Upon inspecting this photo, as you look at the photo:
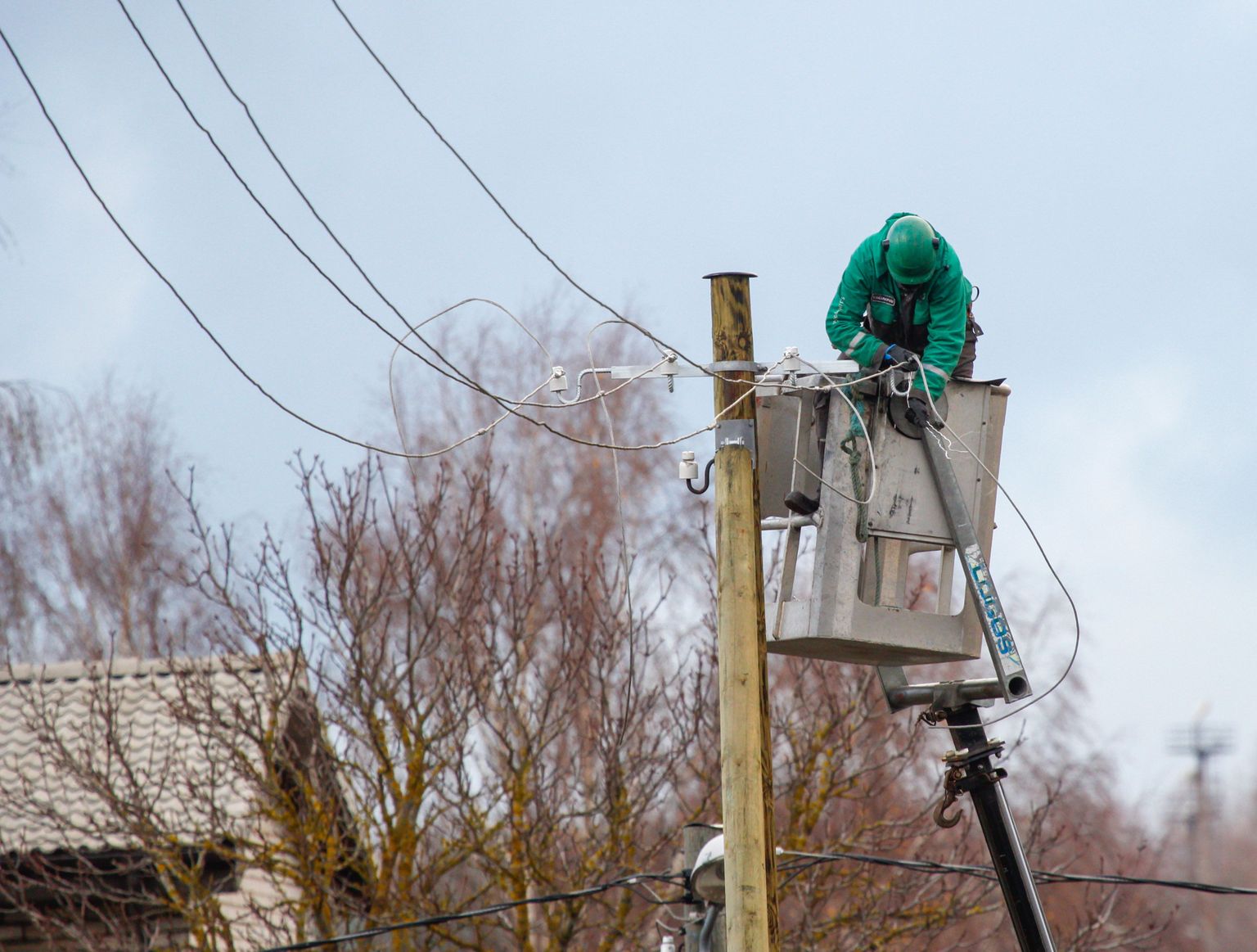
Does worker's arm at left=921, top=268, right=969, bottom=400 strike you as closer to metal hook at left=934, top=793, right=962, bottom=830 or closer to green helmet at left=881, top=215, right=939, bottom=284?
green helmet at left=881, top=215, right=939, bottom=284

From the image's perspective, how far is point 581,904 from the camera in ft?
35.6

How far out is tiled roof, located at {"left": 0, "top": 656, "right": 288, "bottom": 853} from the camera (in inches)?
→ 422

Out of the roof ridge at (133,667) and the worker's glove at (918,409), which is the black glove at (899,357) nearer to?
the worker's glove at (918,409)

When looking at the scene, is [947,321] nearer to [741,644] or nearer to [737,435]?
[737,435]

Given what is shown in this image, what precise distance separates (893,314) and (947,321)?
0.26 metres

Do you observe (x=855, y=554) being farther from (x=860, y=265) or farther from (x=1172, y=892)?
(x=1172, y=892)

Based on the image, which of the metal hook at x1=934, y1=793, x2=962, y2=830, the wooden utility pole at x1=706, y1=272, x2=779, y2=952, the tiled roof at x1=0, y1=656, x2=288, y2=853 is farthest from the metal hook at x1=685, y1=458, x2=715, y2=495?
the tiled roof at x1=0, y1=656, x2=288, y2=853

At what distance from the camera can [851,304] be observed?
7000 millimetres

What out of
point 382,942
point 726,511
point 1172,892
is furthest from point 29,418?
point 1172,892

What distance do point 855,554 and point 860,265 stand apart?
134cm

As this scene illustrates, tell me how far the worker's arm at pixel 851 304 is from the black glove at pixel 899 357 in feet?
0.66

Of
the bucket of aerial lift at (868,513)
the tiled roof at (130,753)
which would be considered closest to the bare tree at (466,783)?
the tiled roof at (130,753)

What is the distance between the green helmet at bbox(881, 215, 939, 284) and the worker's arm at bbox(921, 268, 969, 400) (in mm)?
108

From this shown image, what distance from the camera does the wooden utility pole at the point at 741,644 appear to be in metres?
6.22
